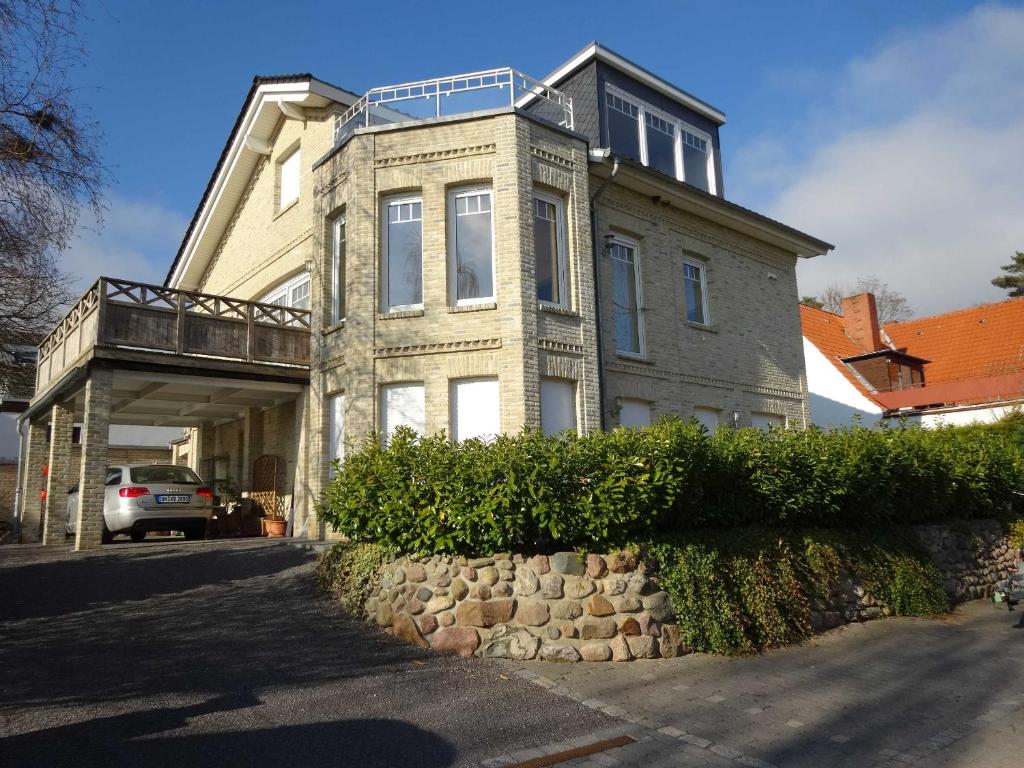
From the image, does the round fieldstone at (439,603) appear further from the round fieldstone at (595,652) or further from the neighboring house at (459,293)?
the neighboring house at (459,293)

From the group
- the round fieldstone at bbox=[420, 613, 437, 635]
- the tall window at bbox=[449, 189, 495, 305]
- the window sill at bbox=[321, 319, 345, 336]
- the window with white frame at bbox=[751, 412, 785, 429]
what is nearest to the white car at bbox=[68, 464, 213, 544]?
the window sill at bbox=[321, 319, 345, 336]

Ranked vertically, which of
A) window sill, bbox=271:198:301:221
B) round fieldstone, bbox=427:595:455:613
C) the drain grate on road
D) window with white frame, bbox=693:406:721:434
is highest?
window sill, bbox=271:198:301:221

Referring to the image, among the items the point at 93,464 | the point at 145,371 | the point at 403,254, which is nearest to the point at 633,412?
the point at 403,254

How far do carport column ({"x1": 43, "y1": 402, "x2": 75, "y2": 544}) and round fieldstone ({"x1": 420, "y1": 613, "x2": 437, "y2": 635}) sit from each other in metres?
10.5

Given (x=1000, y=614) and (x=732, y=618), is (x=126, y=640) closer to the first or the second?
(x=732, y=618)

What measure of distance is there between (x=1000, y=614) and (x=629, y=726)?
7.34m

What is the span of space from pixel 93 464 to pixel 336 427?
12.9 ft

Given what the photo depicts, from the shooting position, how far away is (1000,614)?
10250 millimetres

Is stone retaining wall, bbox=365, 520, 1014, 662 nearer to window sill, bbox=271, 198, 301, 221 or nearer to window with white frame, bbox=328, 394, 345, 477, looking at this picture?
window with white frame, bbox=328, 394, 345, 477

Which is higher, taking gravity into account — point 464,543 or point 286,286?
point 286,286

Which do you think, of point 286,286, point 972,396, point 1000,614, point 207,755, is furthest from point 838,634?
point 972,396

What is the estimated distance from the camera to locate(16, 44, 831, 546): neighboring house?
507 inches

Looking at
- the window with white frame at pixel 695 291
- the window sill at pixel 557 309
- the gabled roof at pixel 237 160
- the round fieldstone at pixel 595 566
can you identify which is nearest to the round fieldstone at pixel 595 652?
the round fieldstone at pixel 595 566

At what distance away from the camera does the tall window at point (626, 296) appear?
49.3 ft
